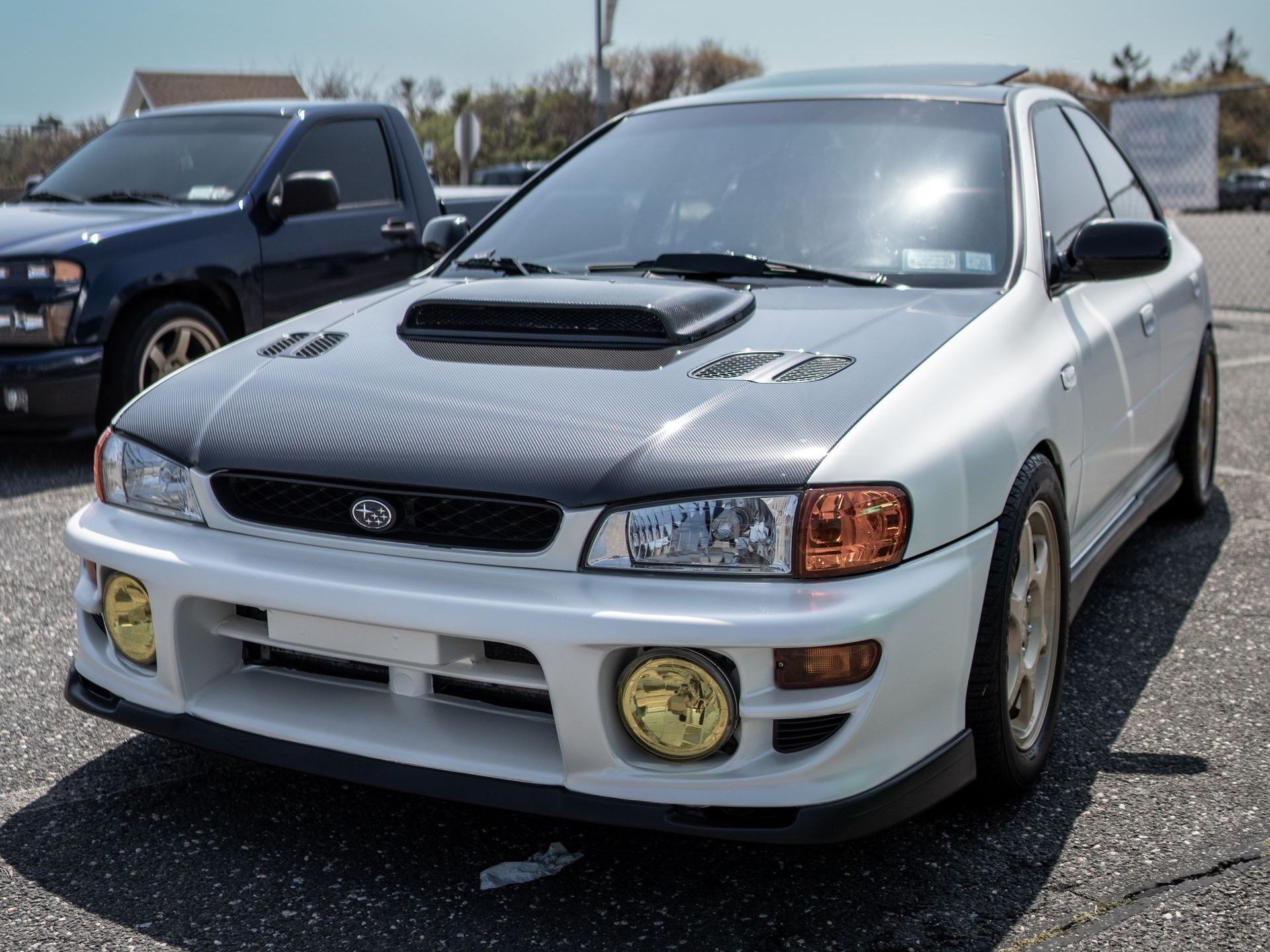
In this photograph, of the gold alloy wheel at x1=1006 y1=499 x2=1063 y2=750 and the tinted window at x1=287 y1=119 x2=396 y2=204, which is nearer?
the gold alloy wheel at x1=1006 y1=499 x2=1063 y2=750

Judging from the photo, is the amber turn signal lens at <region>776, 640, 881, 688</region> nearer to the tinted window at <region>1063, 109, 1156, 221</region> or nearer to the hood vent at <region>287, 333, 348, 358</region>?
the hood vent at <region>287, 333, 348, 358</region>

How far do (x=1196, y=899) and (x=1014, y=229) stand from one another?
1564 mm

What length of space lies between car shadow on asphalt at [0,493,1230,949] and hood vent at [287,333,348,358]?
2.94ft

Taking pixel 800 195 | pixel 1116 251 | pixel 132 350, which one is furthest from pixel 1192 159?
pixel 800 195

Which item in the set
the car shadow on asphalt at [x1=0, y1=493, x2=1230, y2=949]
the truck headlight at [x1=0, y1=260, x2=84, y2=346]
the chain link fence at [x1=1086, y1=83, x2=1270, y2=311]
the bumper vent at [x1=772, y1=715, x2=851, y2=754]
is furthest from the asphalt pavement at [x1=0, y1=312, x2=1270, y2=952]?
the chain link fence at [x1=1086, y1=83, x2=1270, y2=311]

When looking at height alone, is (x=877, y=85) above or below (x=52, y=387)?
above

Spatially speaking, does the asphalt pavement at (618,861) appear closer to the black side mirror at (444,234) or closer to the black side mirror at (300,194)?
the black side mirror at (444,234)

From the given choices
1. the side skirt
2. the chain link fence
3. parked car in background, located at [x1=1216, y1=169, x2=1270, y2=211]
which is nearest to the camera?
the side skirt

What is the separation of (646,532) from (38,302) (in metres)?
4.27

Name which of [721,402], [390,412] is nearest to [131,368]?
[390,412]

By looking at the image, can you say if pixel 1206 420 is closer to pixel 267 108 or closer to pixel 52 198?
pixel 267 108

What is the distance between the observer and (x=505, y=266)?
3557 millimetres

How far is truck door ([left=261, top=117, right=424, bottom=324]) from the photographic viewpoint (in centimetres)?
651

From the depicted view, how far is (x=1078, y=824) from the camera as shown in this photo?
2.72m
